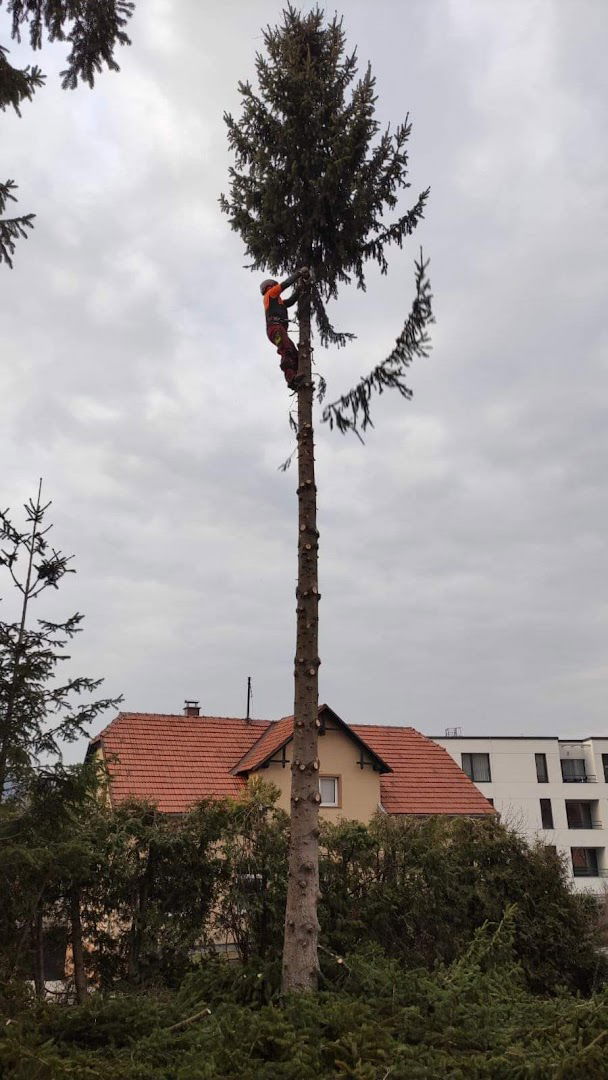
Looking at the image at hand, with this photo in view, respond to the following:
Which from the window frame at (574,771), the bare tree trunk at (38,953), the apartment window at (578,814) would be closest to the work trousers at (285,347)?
the bare tree trunk at (38,953)

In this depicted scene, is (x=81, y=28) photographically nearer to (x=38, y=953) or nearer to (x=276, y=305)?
(x=276, y=305)

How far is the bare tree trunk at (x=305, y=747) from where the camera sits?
324 inches

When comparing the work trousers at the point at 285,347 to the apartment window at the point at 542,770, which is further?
the apartment window at the point at 542,770

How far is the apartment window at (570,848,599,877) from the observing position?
1992 inches

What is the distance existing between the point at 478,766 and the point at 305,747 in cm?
4591

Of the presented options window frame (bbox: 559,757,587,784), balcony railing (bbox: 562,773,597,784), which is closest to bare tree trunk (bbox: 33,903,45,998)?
window frame (bbox: 559,757,587,784)

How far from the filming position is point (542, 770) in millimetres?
52406

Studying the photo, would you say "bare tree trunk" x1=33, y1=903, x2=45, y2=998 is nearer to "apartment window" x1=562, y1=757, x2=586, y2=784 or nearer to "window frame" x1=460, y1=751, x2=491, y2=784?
"window frame" x1=460, y1=751, x2=491, y2=784

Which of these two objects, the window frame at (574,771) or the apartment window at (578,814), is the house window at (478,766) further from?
the apartment window at (578,814)

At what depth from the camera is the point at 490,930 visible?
10.5 m

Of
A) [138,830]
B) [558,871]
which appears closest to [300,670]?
[138,830]

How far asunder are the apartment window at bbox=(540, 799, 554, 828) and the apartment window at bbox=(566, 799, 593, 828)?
1371 millimetres

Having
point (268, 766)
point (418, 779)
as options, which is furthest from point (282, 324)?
point (418, 779)

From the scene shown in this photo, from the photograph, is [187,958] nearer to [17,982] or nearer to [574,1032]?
[17,982]
